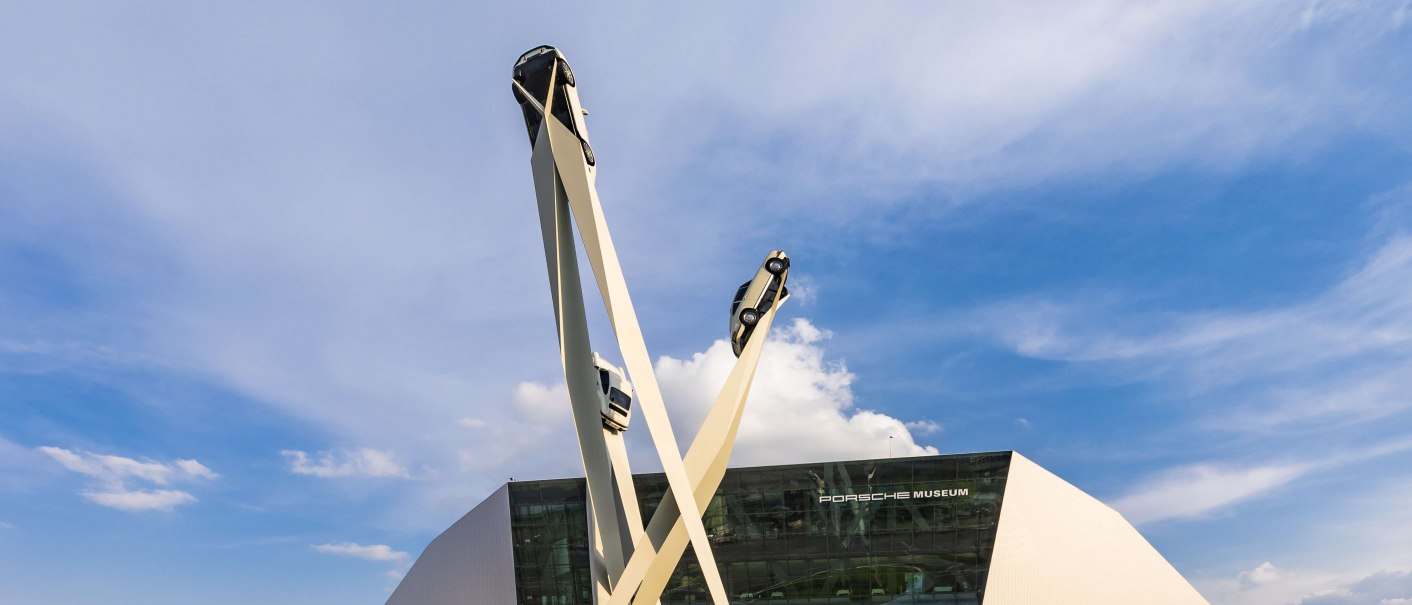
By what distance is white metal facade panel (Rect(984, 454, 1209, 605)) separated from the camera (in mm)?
34219

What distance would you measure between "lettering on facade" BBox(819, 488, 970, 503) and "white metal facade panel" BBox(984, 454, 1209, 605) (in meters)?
1.95

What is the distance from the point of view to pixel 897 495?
35.8 metres

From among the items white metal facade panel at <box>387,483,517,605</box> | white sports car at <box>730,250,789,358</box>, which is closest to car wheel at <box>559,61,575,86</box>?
white sports car at <box>730,250,789,358</box>

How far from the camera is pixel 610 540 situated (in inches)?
730

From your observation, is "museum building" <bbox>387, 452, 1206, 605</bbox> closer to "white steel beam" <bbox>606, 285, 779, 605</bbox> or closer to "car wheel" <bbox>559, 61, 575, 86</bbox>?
"white steel beam" <bbox>606, 285, 779, 605</bbox>

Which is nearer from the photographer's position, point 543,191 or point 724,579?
point 543,191

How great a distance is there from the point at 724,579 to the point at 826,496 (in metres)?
5.30

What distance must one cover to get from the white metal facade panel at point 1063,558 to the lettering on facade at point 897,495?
6.38ft

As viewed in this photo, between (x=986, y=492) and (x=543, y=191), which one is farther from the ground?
(x=543, y=191)

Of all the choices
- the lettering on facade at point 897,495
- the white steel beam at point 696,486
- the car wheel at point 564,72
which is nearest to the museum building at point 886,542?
the lettering on facade at point 897,495

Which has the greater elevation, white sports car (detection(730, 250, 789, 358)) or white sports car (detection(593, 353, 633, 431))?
white sports car (detection(730, 250, 789, 358))

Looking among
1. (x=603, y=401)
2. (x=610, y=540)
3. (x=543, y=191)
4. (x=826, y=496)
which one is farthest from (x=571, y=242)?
(x=826, y=496)

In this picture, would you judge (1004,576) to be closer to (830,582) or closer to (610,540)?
(830,582)

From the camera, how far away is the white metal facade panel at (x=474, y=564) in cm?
3778
